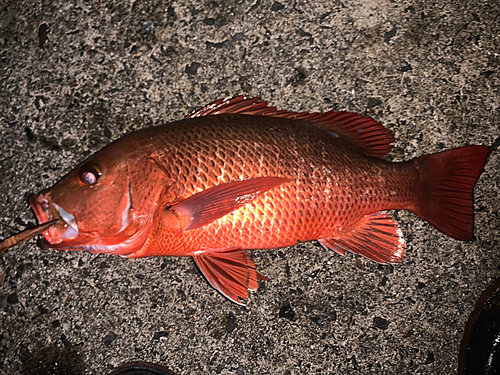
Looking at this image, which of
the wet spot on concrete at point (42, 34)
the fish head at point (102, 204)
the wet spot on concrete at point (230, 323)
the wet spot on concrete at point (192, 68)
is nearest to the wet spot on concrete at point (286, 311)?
the wet spot on concrete at point (230, 323)

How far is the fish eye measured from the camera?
5.54 ft

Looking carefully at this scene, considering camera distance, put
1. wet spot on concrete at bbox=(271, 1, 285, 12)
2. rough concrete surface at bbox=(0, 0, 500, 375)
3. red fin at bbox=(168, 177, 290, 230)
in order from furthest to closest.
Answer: wet spot on concrete at bbox=(271, 1, 285, 12) < rough concrete surface at bbox=(0, 0, 500, 375) < red fin at bbox=(168, 177, 290, 230)

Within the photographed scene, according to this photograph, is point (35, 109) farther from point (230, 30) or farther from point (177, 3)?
point (230, 30)

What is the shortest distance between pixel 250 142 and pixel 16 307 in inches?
63.4

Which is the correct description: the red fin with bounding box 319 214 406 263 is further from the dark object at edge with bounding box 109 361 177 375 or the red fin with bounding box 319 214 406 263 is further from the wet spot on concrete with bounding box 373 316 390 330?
the dark object at edge with bounding box 109 361 177 375

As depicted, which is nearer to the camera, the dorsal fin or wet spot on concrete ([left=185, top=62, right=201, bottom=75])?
the dorsal fin

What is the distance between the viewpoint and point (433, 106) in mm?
2213

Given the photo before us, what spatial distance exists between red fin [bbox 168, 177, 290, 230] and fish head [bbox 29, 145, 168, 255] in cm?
14

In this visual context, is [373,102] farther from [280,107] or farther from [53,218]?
[53,218]

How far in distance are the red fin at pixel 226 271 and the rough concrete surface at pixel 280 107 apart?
295mm

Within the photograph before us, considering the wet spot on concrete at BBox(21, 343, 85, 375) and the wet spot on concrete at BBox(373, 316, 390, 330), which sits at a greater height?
the wet spot on concrete at BBox(373, 316, 390, 330)

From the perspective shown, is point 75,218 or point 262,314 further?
point 262,314

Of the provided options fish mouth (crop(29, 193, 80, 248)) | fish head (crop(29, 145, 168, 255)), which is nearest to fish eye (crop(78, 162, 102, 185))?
fish head (crop(29, 145, 168, 255))

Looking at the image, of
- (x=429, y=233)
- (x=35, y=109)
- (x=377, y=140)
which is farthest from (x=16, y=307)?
(x=429, y=233)
